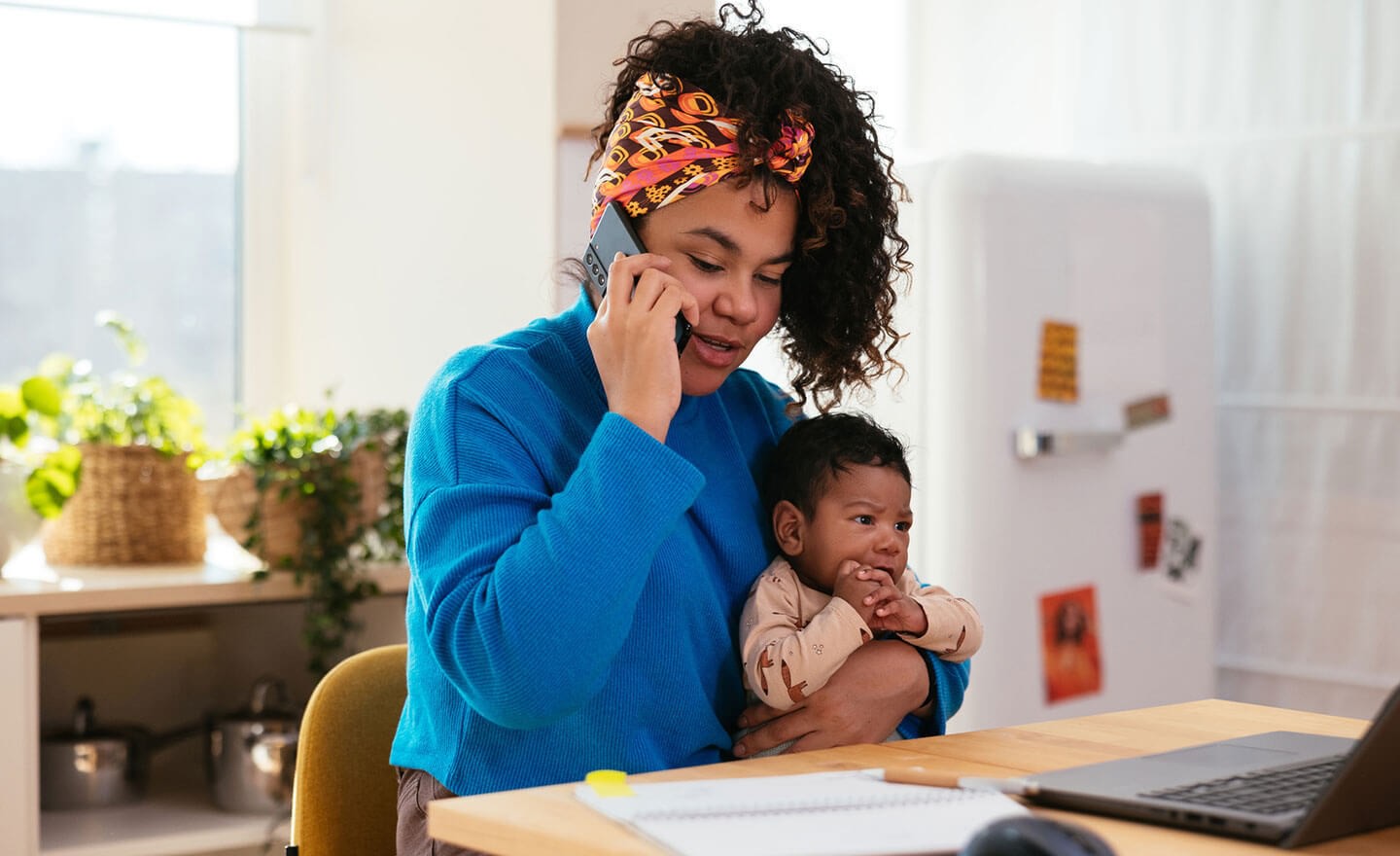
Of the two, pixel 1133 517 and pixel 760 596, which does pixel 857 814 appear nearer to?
pixel 760 596

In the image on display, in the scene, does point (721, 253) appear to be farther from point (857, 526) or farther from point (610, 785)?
point (610, 785)

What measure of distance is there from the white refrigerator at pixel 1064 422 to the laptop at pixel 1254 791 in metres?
1.38

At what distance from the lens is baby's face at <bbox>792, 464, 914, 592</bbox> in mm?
1454

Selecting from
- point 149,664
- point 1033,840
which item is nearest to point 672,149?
point 1033,840

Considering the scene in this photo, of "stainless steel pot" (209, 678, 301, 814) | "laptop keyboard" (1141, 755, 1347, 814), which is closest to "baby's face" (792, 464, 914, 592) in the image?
"laptop keyboard" (1141, 755, 1347, 814)

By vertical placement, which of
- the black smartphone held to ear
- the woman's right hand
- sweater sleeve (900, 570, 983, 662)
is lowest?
sweater sleeve (900, 570, 983, 662)

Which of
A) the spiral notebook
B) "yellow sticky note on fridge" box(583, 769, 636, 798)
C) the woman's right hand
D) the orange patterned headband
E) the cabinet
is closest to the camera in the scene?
the spiral notebook

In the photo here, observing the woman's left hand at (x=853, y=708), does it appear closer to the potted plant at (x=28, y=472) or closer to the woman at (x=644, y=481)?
the woman at (x=644, y=481)

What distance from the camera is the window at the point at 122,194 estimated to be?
8.98ft

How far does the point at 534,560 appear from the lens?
3.70 feet

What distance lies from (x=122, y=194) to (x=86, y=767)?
109 cm

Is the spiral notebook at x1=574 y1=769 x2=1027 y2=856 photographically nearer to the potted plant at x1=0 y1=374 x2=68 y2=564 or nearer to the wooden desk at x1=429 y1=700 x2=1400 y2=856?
the wooden desk at x1=429 y1=700 x2=1400 y2=856

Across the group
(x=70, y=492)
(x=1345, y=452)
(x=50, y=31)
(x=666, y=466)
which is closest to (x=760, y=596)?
(x=666, y=466)

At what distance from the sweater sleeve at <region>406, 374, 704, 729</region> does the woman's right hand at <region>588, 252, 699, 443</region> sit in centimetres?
3
